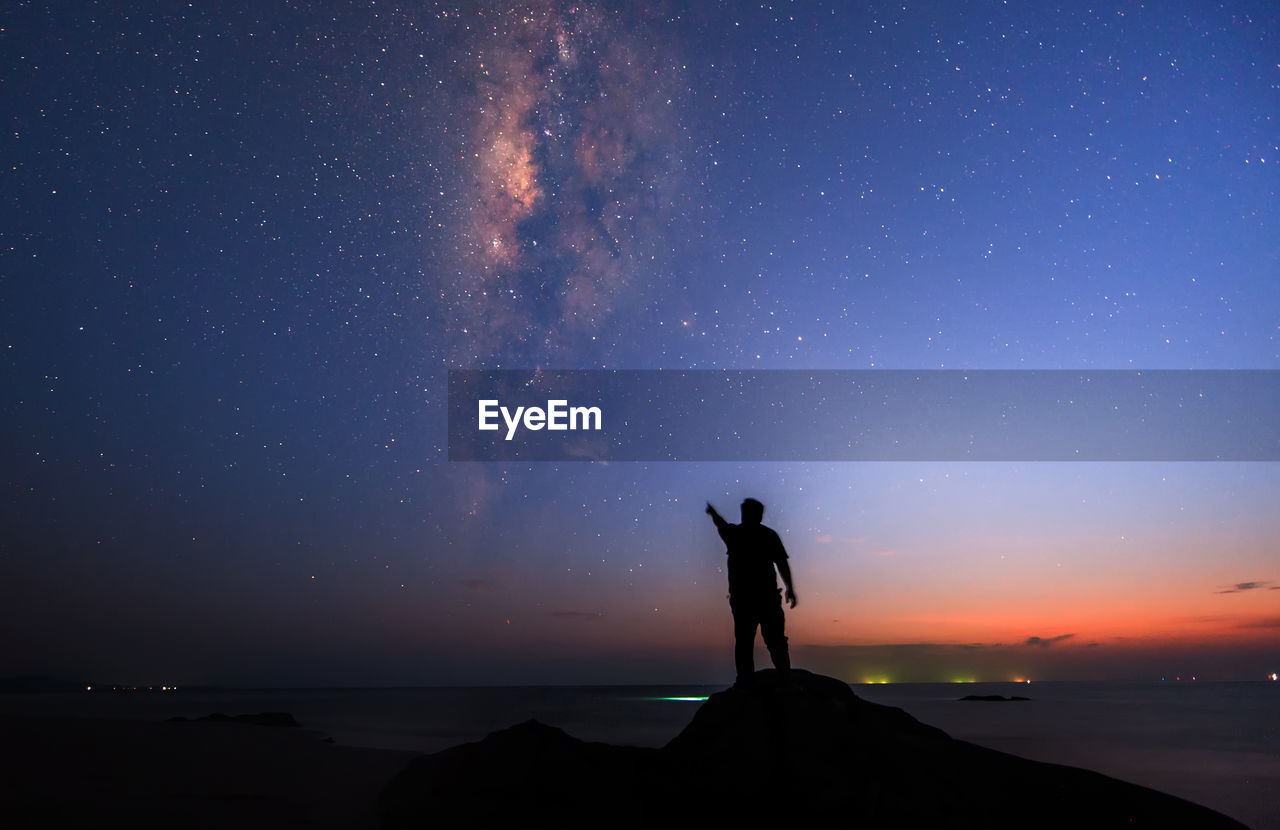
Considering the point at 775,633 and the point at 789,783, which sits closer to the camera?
the point at 789,783

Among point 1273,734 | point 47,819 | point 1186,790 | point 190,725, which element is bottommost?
point 1273,734

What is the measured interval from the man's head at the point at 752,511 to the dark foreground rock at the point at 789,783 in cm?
203

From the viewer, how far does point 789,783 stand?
27.6ft

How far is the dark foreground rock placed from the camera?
826 centimetres

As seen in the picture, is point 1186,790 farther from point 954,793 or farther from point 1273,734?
point 1273,734

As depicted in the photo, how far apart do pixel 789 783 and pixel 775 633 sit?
1631 millimetres

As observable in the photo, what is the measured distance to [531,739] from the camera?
33.4ft

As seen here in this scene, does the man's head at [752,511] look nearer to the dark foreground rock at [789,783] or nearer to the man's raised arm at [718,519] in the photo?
the man's raised arm at [718,519]

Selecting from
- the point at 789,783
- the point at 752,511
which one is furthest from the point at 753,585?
the point at 789,783

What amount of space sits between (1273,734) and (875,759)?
1565 inches

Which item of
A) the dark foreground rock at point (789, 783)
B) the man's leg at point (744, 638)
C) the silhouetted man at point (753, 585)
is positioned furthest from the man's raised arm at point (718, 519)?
the dark foreground rock at point (789, 783)

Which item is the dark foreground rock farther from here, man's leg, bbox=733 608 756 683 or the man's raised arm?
the man's raised arm

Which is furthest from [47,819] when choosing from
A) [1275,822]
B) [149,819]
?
[1275,822]

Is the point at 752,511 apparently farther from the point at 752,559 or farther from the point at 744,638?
the point at 744,638
